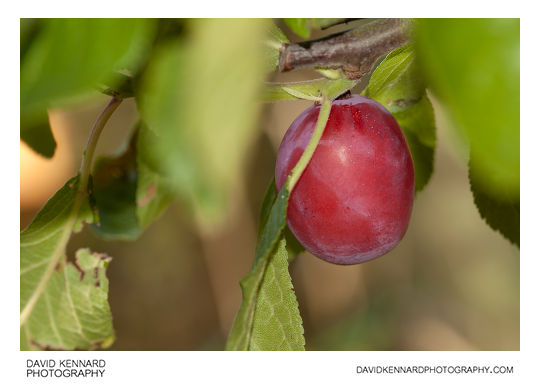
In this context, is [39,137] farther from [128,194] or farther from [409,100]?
[409,100]

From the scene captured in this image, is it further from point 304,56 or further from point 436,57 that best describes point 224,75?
point 304,56

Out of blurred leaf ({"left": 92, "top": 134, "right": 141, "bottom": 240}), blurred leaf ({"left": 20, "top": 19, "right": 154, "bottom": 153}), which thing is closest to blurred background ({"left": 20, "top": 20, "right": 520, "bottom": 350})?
blurred leaf ({"left": 92, "top": 134, "right": 141, "bottom": 240})

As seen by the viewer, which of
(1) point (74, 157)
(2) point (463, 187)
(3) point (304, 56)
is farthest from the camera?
(2) point (463, 187)

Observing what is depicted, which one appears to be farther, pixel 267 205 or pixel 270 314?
pixel 267 205

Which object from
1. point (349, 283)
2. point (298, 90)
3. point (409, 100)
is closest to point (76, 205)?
point (298, 90)

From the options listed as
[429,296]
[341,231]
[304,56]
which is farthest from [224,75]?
[429,296]

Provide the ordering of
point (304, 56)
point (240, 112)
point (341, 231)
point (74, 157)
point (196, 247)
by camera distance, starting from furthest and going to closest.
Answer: point (196, 247) < point (74, 157) < point (341, 231) < point (304, 56) < point (240, 112)
